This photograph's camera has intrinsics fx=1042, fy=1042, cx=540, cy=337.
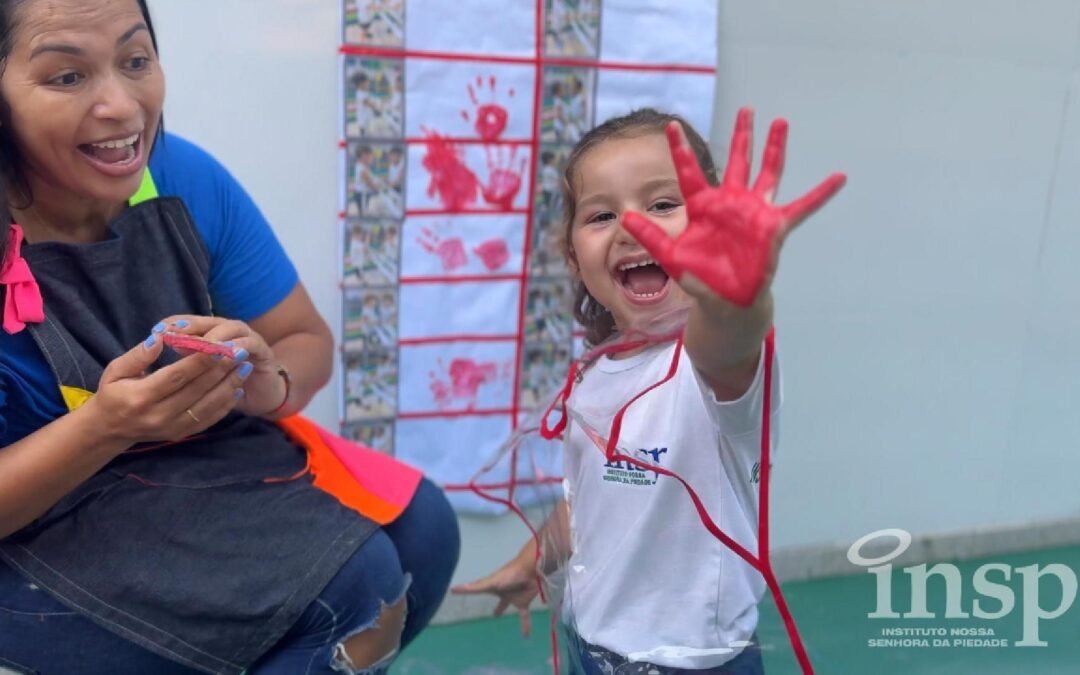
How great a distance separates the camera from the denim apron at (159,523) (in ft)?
3.85

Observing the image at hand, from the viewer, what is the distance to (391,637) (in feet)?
4.39

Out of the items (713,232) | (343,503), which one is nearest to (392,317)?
(343,503)

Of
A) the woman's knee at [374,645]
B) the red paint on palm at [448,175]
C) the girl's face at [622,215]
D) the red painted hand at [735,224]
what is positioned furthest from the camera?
the red paint on palm at [448,175]

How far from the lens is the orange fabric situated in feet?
4.51

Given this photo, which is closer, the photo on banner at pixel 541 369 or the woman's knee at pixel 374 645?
the woman's knee at pixel 374 645

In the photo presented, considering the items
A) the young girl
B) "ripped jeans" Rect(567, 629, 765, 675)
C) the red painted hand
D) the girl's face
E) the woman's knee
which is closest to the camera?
the red painted hand

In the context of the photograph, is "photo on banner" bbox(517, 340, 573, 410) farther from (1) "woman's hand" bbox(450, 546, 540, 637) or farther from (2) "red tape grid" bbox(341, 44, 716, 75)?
(1) "woman's hand" bbox(450, 546, 540, 637)

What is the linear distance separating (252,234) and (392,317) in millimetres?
642

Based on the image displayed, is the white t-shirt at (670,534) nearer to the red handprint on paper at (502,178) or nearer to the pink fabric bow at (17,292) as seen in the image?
the pink fabric bow at (17,292)

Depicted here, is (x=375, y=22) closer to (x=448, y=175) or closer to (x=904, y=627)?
(x=448, y=175)

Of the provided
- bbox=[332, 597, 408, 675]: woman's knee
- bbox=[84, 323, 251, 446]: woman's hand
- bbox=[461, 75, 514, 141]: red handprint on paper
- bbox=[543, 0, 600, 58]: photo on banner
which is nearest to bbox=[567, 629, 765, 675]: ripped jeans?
bbox=[332, 597, 408, 675]: woman's knee

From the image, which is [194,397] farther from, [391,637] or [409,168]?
[409,168]

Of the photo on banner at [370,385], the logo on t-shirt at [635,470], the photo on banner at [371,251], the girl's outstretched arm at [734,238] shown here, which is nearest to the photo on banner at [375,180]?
the photo on banner at [371,251]
